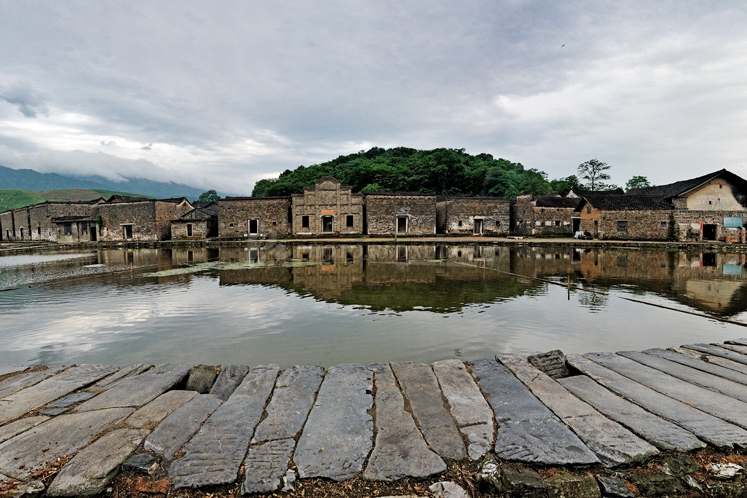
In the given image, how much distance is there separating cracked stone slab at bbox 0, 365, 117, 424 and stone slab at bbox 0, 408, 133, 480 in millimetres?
550

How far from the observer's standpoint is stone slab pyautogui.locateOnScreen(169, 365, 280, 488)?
92.0 inches

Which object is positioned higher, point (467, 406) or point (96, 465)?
point (96, 465)

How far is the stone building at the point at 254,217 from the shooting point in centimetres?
3656

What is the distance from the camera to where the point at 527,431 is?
2867mm

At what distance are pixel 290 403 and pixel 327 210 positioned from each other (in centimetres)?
3308

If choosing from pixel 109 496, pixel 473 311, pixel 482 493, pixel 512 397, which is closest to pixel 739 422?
pixel 512 397

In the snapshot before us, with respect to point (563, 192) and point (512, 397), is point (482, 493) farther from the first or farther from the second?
point (563, 192)

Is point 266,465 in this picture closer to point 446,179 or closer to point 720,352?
point 720,352

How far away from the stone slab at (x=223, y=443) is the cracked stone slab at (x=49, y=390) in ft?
5.94

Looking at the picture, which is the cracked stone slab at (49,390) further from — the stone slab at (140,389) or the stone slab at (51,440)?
the stone slab at (51,440)

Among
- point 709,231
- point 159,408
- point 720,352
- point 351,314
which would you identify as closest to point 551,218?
point 709,231

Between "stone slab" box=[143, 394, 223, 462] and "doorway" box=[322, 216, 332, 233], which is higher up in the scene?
"doorway" box=[322, 216, 332, 233]

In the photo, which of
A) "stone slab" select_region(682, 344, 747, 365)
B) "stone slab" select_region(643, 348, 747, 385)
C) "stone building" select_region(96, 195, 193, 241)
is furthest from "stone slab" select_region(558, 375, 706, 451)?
"stone building" select_region(96, 195, 193, 241)

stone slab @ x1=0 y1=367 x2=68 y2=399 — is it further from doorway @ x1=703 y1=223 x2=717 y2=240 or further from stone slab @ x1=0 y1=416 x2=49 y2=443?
doorway @ x1=703 y1=223 x2=717 y2=240
